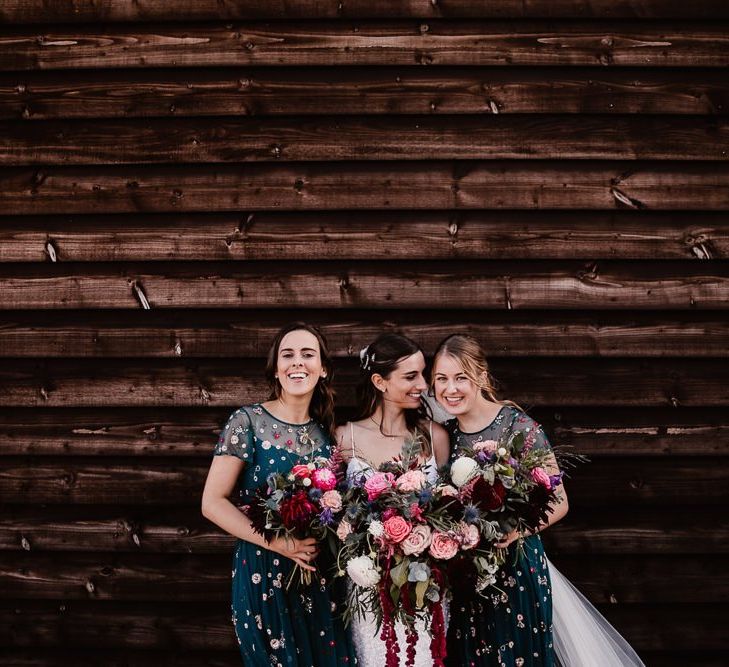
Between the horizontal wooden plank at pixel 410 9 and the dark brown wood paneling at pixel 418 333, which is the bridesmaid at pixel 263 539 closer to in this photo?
the dark brown wood paneling at pixel 418 333

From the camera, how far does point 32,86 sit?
3537 mm

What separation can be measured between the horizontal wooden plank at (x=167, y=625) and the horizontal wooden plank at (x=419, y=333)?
1.35 metres

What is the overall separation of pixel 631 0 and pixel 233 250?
2408 millimetres

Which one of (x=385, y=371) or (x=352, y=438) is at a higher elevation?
(x=385, y=371)

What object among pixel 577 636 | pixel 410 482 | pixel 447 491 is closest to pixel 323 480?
pixel 410 482

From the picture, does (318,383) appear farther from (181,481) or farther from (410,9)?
(410,9)

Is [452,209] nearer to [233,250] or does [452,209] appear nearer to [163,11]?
[233,250]

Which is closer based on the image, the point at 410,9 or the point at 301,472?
the point at 301,472

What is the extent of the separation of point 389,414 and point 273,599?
937mm

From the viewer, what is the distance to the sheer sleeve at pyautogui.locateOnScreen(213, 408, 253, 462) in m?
2.83

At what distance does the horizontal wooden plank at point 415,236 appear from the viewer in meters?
3.46

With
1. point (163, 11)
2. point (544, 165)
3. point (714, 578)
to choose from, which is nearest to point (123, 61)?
point (163, 11)

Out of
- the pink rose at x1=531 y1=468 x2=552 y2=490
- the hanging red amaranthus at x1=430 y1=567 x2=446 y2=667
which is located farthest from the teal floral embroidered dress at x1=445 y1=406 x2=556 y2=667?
the hanging red amaranthus at x1=430 y1=567 x2=446 y2=667

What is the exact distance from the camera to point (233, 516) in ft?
9.00
